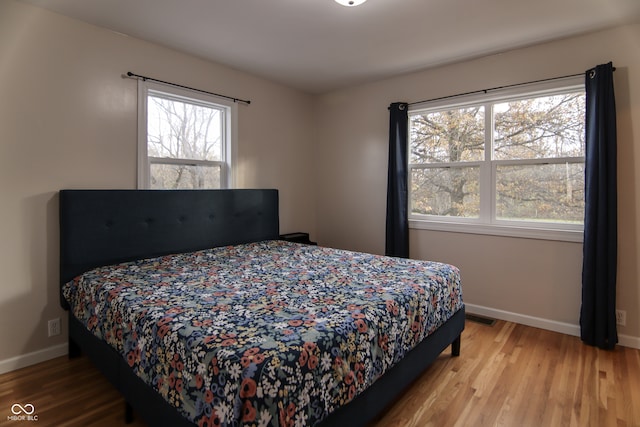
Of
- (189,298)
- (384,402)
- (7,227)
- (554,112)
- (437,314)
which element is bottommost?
(384,402)

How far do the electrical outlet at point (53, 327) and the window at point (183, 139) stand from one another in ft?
3.85

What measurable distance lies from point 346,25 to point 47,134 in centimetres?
231

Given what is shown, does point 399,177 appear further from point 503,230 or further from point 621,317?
point 621,317

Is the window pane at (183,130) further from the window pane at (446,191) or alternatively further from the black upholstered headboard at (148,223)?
the window pane at (446,191)

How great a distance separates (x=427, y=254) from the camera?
12.3 ft

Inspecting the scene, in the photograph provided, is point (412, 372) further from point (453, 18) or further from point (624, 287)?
point (453, 18)

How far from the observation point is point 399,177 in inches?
148

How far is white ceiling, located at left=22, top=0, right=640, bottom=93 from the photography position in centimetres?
240

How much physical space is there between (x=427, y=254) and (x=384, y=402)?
7.38 ft

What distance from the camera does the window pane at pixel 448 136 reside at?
11.4 feet

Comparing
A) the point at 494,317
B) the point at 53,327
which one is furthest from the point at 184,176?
the point at 494,317

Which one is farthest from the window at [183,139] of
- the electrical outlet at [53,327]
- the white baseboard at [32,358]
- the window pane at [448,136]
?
the window pane at [448,136]

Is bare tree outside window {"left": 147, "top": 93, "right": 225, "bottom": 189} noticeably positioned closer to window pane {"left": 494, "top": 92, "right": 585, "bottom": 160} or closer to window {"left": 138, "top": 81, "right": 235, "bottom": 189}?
window {"left": 138, "top": 81, "right": 235, "bottom": 189}

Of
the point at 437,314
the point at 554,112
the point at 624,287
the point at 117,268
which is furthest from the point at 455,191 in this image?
the point at 117,268
